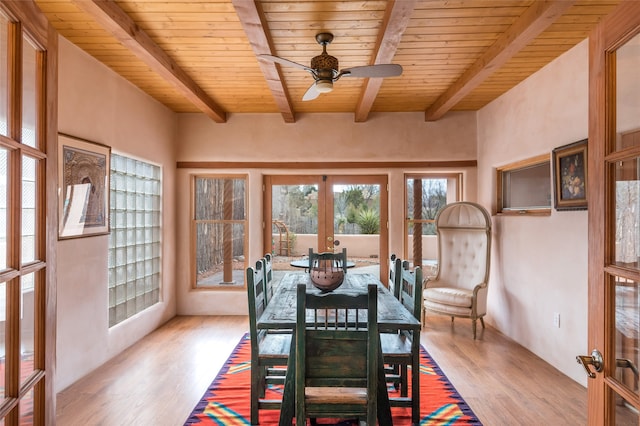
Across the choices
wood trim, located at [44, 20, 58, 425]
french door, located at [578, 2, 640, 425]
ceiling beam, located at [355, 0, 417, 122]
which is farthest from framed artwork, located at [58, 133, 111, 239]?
french door, located at [578, 2, 640, 425]

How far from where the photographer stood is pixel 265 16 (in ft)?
8.61

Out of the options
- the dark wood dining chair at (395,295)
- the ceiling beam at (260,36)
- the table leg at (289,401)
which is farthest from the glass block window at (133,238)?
the dark wood dining chair at (395,295)

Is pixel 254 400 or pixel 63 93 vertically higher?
pixel 63 93

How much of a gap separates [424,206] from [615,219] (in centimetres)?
426

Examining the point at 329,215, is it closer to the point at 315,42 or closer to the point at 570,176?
the point at 315,42

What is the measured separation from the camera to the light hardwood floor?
264cm

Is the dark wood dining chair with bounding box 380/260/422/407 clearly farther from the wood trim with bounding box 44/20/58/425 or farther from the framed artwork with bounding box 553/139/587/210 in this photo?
the wood trim with bounding box 44/20/58/425

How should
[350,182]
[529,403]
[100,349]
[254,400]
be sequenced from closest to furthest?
[254,400], [529,403], [100,349], [350,182]

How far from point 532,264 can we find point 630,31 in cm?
329

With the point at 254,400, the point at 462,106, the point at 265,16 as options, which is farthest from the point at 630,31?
the point at 462,106

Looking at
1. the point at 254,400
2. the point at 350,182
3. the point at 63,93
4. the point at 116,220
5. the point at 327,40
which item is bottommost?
the point at 254,400

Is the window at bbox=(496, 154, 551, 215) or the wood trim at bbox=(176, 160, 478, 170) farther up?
the wood trim at bbox=(176, 160, 478, 170)

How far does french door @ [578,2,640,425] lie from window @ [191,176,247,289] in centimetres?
456

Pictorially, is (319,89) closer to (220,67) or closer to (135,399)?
(220,67)
